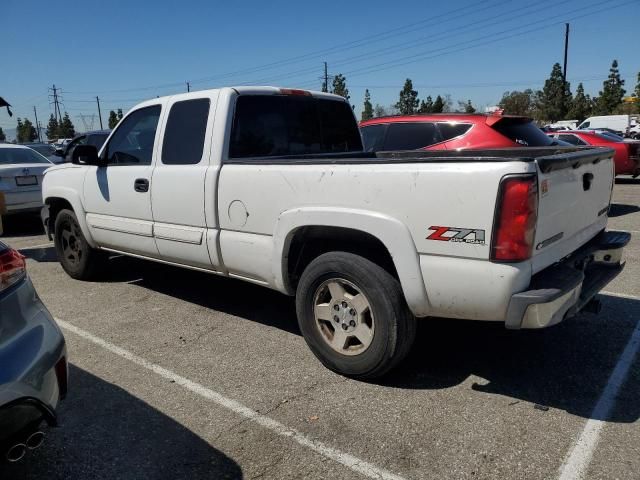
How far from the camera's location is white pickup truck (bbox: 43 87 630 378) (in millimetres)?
2832

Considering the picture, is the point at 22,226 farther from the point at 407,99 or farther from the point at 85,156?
the point at 407,99

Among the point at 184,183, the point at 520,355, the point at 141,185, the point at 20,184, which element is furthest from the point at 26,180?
the point at 520,355

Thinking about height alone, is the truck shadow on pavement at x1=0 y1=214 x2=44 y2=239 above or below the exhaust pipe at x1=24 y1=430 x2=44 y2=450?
below

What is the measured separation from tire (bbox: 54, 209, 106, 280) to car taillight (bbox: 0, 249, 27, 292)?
11.4ft

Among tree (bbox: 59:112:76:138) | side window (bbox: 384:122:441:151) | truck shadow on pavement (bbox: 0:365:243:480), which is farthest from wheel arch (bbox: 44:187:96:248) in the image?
tree (bbox: 59:112:76:138)

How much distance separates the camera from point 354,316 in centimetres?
350

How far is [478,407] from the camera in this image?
3211 mm

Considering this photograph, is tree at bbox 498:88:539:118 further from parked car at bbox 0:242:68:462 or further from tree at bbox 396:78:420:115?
parked car at bbox 0:242:68:462

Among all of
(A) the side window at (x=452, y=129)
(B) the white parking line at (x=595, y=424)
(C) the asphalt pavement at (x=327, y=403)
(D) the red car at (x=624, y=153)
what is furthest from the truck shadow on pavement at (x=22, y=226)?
(D) the red car at (x=624, y=153)

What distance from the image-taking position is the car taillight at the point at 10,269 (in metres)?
2.45

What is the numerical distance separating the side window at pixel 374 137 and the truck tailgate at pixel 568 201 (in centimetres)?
427

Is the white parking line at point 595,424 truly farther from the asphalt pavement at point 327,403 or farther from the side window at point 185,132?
the side window at point 185,132

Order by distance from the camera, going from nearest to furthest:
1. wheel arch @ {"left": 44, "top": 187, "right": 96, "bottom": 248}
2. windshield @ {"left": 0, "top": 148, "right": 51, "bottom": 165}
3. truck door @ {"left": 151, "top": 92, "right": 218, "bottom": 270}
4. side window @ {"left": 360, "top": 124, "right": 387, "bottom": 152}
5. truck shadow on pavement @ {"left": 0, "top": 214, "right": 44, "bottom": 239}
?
truck door @ {"left": 151, "top": 92, "right": 218, "bottom": 270} < wheel arch @ {"left": 44, "top": 187, "right": 96, "bottom": 248} < side window @ {"left": 360, "top": 124, "right": 387, "bottom": 152} < truck shadow on pavement @ {"left": 0, "top": 214, "right": 44, "bottom": 239} < windshield @ {"left": 0, "top": 148, "right": 51, "bottom": 165}

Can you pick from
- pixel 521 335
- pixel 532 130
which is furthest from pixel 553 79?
pixel 521 335
